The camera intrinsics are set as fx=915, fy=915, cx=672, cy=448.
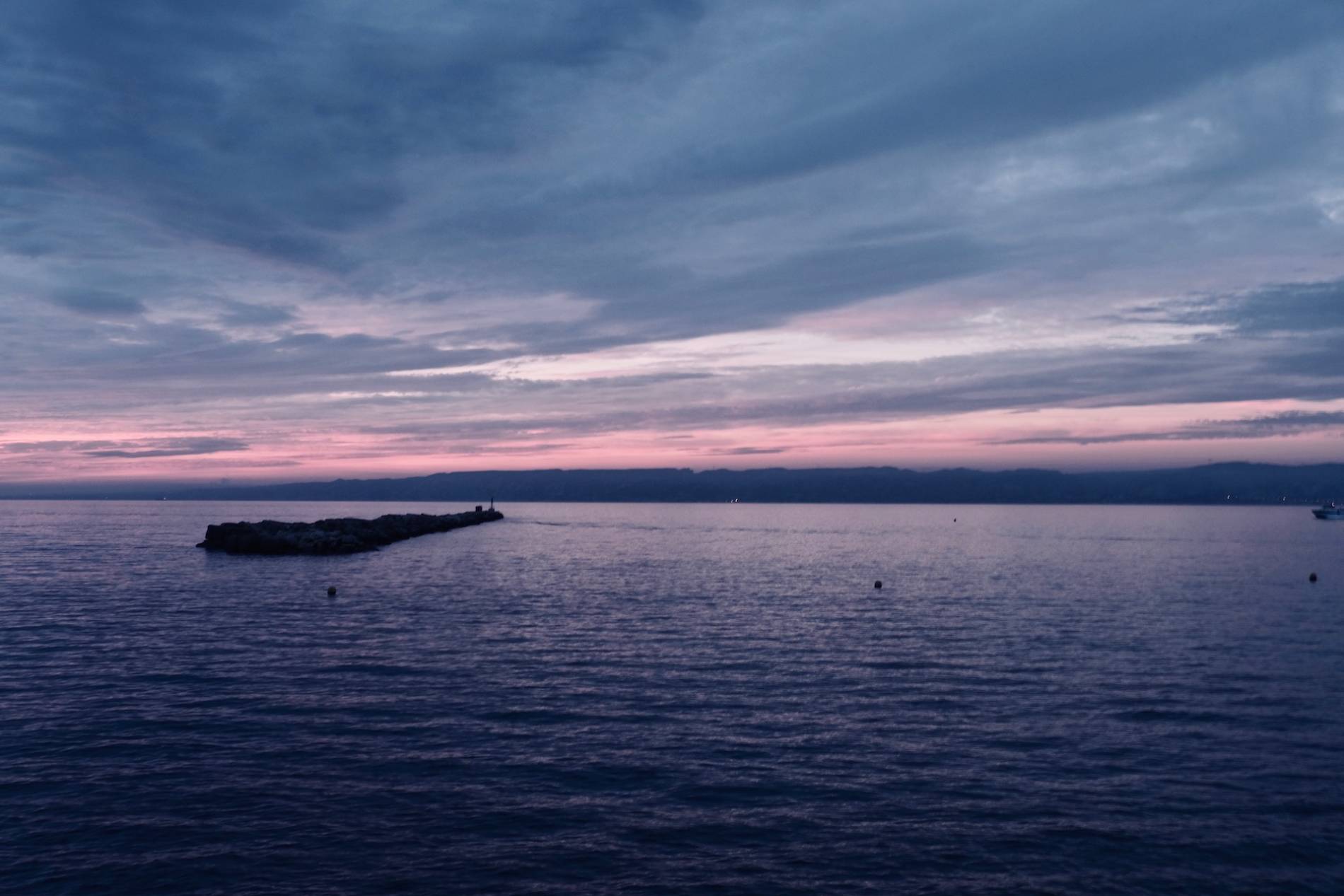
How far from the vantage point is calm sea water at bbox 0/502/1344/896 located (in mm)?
14367

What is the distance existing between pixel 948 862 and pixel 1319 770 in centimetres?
1042

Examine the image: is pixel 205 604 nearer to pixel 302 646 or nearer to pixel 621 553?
pixel 302 646

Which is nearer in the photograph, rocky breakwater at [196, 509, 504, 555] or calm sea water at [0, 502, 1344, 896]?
calm sea water at [0, 502, 1344, 896]

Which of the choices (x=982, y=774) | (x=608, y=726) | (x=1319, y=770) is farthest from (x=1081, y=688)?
(x=608, y=726)

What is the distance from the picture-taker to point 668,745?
2058 centimetres

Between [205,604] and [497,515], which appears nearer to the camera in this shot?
[205,604]

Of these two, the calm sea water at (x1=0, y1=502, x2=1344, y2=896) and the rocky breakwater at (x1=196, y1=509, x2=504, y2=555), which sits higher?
the rocky breakwater at (x1=196, y1=509, x2=504, y2=555)

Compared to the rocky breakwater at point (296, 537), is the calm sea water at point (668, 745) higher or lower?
lower

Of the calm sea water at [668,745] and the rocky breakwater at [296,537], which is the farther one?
the rocky breakwater at [296,537]

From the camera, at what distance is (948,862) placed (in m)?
14.4

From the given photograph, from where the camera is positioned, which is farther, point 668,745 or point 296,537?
point 296,537

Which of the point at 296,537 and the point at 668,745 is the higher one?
the point at 296,537

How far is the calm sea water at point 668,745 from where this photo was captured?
1437 centimetres

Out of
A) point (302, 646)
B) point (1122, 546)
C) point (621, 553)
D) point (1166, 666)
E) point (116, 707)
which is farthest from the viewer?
point (1122, 546)
